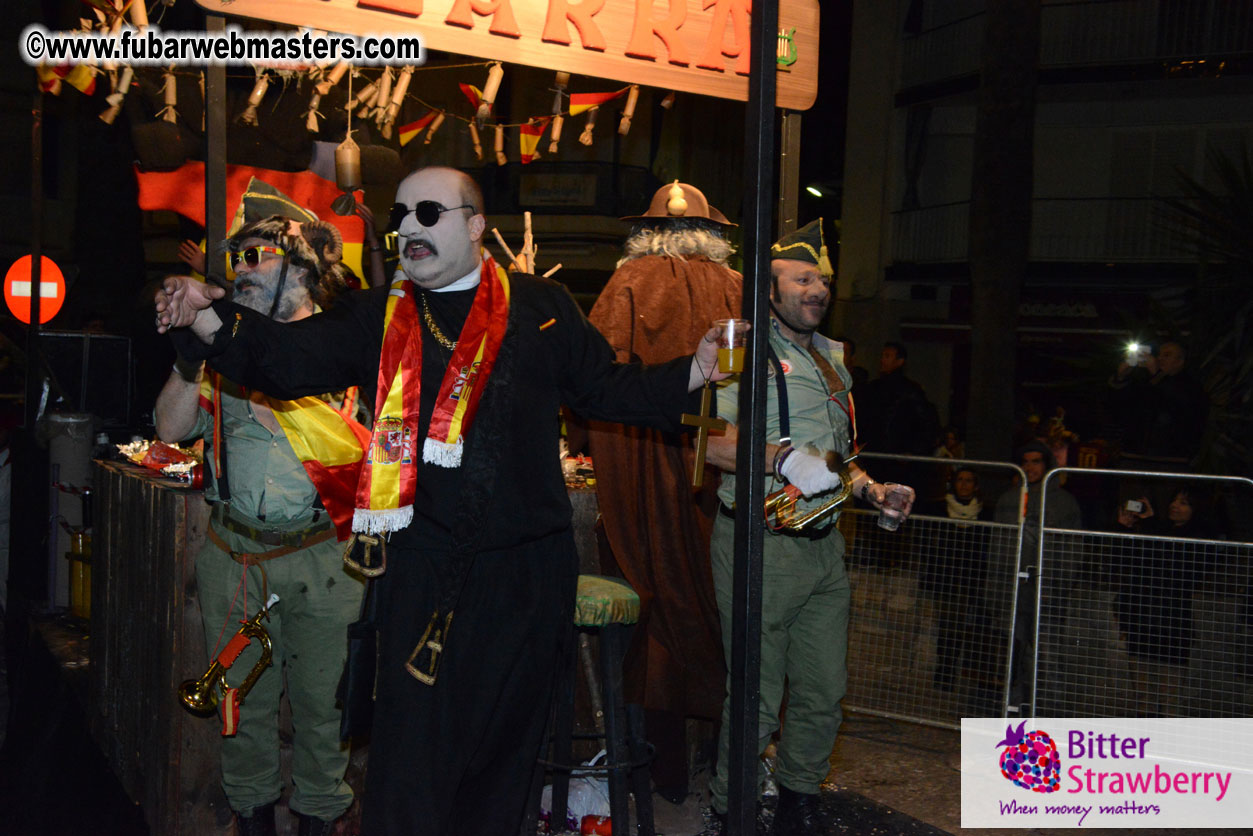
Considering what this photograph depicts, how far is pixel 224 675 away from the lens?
3896 millimetres

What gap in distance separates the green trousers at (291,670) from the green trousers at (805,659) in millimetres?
1440

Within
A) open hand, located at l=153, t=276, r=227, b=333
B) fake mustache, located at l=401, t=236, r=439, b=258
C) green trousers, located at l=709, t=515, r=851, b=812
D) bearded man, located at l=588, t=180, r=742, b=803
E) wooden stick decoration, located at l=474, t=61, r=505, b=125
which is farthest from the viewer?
wooden stick decoration, located at l=474, t=61, r=505, b=125

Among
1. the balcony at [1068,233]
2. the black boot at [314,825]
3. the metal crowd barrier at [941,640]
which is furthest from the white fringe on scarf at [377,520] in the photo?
the balcony at [1068,233]

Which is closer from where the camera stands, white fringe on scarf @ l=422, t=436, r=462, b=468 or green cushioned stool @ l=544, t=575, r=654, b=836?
white fringe on scarf @ l=422, t=436, r=462, b=468

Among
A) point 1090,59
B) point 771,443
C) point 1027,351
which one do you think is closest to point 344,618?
point 771,443

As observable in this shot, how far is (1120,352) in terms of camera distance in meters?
8.43

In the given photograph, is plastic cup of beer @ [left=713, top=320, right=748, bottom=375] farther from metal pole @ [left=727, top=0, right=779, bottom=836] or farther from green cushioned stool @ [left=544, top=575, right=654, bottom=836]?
green cushioned stool @ [left=544, top=575, right=654, bottom=836]

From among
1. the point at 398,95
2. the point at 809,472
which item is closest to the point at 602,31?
the point at 398,95

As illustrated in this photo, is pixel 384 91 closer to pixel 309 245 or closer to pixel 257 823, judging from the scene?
pixel 309 245

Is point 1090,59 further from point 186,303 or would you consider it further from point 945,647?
point 186,303

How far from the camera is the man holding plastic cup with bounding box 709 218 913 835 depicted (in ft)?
14.2

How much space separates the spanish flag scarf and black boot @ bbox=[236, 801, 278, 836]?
59.4 inches

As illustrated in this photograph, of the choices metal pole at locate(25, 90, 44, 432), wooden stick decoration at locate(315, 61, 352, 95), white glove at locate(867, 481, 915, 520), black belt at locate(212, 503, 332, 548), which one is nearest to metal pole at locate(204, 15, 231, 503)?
black belt at locate(212, 503, 332, 548)

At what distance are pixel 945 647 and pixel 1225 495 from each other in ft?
7.93
